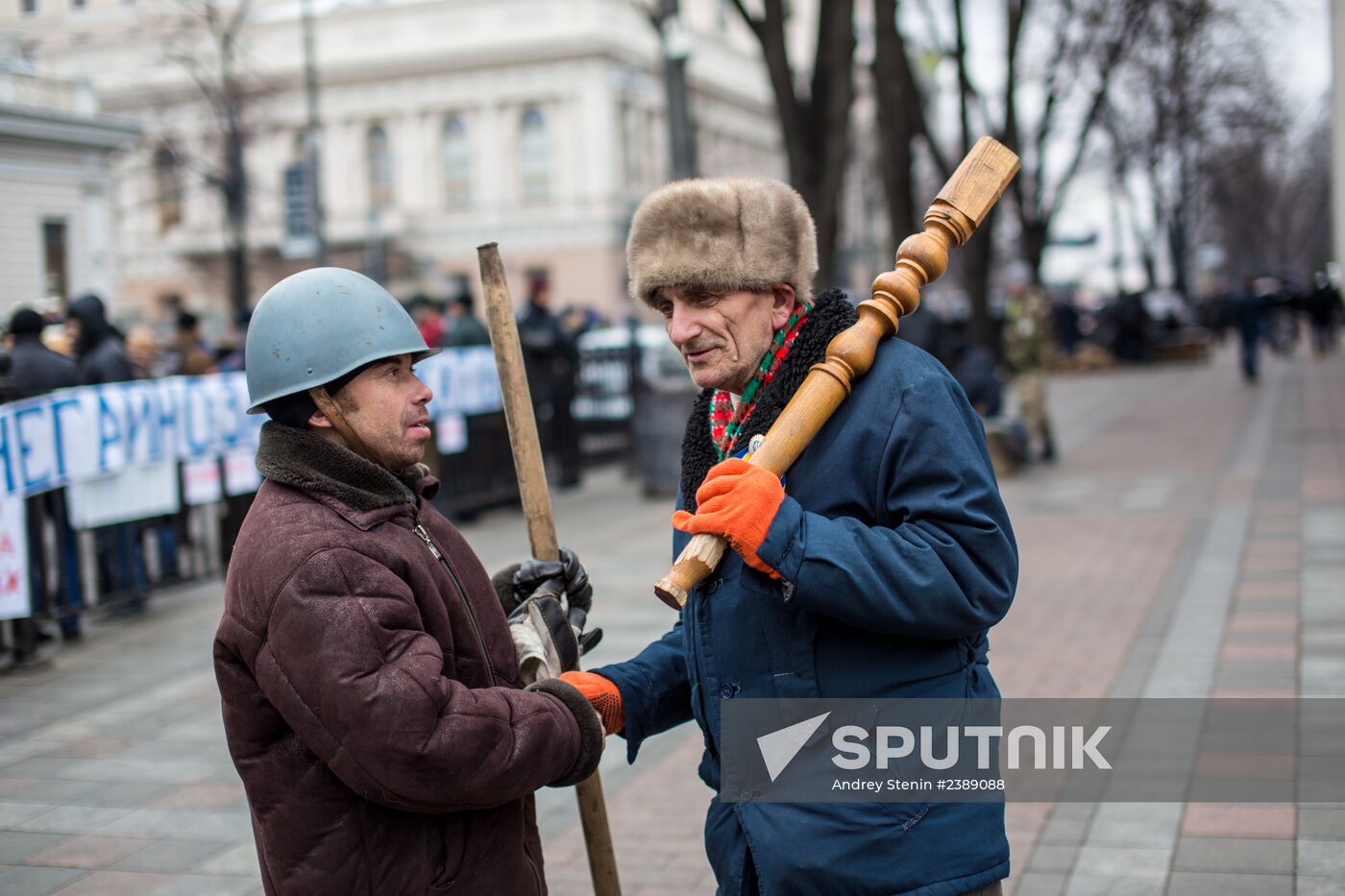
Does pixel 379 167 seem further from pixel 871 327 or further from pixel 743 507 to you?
pixel 743 507

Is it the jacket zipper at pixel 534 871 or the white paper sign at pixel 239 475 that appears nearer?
the jacket zipper at pixel 534 871

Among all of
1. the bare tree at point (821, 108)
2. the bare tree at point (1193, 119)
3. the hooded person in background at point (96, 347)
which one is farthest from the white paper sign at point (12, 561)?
the bare tree at point (1193, 119)

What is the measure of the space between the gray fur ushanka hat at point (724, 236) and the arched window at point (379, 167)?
6101 centimetres

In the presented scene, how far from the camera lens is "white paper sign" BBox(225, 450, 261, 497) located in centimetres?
940

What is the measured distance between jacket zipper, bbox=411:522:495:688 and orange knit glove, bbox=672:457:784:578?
0.45 meters

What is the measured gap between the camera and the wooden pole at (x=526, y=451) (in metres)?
2.77

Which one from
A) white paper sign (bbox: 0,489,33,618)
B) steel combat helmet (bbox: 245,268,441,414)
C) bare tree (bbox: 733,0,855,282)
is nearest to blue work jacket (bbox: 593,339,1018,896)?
steel combat helmet (bbox: 245,268,441,414)

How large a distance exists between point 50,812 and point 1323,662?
5314mm

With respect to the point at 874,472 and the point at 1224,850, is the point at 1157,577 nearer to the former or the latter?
the point at 1224,850

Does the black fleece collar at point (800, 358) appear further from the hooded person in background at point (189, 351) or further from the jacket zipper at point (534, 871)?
the hooded person in background at point (189, 351)

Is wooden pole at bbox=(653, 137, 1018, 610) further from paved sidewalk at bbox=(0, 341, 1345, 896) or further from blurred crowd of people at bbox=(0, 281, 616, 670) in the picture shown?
blurred crowd of people at bbox=(0, 281, 616, 670)

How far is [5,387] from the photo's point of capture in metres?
7.56

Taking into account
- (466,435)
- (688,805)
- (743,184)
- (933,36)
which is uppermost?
(933,36)

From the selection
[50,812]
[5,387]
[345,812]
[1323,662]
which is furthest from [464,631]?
[5,387]
